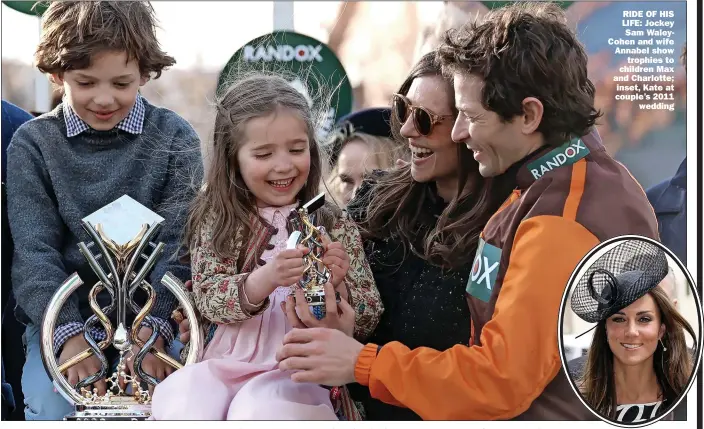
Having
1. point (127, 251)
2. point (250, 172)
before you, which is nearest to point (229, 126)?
point (250, 172)

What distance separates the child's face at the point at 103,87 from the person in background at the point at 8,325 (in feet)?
1.36

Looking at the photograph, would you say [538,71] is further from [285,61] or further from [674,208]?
[285,61]

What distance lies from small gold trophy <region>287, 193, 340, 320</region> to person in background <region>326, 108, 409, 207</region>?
1.27 meters

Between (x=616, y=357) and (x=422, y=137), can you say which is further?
(x=422, y=137)

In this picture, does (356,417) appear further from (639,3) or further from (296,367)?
(639,3)

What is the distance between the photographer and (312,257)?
2.90 meters

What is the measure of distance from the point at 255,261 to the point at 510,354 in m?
0.87

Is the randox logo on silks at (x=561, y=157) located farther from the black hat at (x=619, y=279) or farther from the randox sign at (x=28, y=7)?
the randox sign at (x=28, y=7)

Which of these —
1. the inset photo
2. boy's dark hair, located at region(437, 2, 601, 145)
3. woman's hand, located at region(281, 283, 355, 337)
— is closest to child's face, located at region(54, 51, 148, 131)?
woman's hand, located at region(281, 283, 355, 337)

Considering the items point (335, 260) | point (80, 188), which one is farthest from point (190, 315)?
point (80, 188)

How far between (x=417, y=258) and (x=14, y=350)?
1.49 meters

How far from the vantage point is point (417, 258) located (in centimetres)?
322

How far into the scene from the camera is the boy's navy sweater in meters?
3.27

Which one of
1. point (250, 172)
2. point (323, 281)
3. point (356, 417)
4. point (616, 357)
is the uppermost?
point (250, 172)
